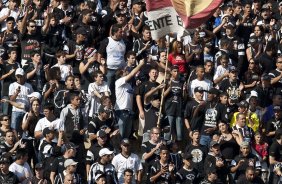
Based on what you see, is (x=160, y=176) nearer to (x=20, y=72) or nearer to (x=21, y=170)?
(x=21, y=170)

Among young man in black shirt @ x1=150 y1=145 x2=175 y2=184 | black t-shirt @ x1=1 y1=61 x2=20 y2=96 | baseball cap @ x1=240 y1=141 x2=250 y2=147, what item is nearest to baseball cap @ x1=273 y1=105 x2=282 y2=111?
baseball cap @ x1=240 y1=141 x2=250 y2=147

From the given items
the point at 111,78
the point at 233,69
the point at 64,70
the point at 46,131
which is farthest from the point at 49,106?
the point at 233,69

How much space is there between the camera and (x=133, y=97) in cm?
3006

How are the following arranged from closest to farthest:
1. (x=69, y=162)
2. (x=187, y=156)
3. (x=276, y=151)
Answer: (x=69, y=162) → (x=187, y=156) → (x=276, y=151)

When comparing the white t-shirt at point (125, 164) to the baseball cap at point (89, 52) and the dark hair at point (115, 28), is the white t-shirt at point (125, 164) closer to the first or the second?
the baseball cap at point (89, 52)

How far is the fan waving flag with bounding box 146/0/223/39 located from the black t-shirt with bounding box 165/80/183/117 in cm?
153

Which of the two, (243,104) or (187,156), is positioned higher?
(243,104)

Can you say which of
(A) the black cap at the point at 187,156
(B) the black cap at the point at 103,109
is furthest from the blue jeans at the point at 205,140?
(B) the black cap at the point at 103,109

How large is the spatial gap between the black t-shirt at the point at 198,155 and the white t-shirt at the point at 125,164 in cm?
104

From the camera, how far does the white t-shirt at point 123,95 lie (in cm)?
2975

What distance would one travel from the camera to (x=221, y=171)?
27969 millimetres

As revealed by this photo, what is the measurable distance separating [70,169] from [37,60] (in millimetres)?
4173

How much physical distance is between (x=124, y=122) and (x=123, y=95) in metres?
0.58

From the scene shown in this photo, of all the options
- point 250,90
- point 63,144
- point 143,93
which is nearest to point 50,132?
point 63,144
